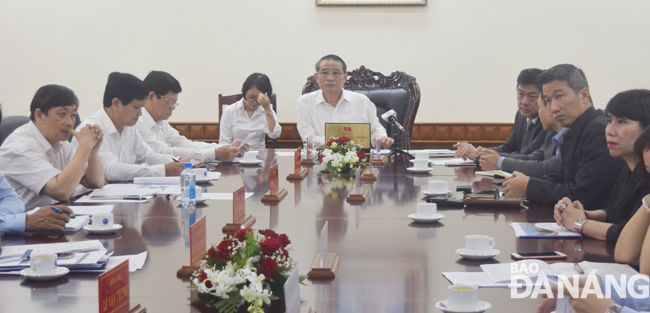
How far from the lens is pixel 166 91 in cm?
397

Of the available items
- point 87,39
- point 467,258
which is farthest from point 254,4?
point 467,258

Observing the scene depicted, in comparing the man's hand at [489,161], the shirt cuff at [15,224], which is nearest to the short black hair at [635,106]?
the man's hand at [489,161]

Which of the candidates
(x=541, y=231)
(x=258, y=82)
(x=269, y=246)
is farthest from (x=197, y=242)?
(x=258, y=82)

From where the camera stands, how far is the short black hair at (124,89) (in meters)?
3.29

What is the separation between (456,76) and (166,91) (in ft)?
9.24

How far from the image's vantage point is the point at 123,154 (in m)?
3.49

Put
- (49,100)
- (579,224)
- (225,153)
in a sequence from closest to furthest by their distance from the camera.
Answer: (579,224) → (49,100) → (225,153)

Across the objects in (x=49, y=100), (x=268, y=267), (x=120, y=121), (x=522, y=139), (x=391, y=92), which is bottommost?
(x=268, y=267)

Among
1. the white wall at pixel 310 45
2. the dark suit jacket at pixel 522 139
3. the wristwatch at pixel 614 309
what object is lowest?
Answer: the wristwatch at pixel 614 309

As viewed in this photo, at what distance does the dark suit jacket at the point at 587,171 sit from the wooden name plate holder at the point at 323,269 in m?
1.29

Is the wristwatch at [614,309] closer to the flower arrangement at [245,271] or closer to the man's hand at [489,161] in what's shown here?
the flower arrangement at [245,271]

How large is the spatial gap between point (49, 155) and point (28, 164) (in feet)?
0.66

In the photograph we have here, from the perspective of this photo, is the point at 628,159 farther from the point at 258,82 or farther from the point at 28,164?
the point at 258,82

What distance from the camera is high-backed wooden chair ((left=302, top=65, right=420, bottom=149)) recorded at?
4.86m
